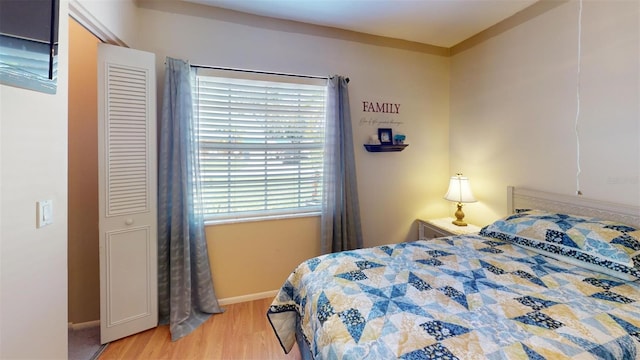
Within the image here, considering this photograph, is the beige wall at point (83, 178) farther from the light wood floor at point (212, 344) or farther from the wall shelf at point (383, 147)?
the wall shelf at point (383, 147)

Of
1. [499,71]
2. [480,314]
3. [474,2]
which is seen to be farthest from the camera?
[499,71]

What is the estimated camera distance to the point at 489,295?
126 cm

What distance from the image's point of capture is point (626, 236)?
154cm

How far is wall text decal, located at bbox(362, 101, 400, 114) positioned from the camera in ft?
9.37

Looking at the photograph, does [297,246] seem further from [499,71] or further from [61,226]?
[499,71]

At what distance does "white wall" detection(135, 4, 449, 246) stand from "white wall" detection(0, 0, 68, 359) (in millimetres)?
1048

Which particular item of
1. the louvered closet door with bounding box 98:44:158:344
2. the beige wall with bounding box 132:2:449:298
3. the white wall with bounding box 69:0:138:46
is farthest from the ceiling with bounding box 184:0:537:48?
the louvered closet door with bounding box 98:44:158:344

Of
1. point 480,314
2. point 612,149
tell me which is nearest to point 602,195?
point 612,149

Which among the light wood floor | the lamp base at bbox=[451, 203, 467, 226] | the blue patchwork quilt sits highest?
the lamp base at bbox=[451, 203, 467, 226]

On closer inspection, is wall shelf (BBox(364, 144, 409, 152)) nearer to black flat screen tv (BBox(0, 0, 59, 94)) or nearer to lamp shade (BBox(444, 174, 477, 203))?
lamp shade (BBox(444, 174, 477, 203))

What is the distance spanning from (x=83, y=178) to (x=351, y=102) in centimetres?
238

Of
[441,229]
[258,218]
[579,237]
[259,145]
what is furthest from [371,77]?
[579,237]

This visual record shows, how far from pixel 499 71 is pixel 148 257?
347 cm

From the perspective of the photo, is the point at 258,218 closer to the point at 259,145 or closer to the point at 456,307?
the point at 259,145
